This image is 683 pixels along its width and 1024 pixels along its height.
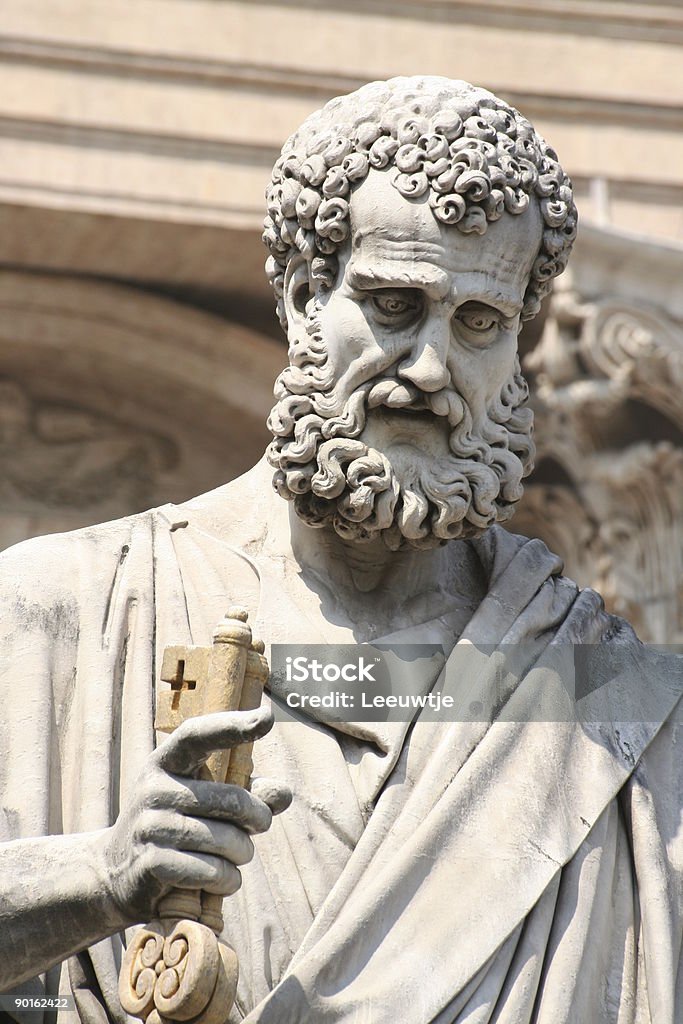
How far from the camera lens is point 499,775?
3.67 metres

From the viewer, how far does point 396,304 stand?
3740 millimetres

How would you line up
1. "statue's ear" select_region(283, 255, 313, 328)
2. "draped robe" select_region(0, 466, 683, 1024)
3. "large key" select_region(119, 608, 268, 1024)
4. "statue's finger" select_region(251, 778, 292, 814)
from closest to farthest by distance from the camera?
1. "large key" select_region(119, 608, 268, 1024)
2. "statue's finger" select_region(251, 778, 292, 814)
3. "draped robe" select_region(0, 466, 683, 1024)
4. "statue's ear" select_region(283, 255, 313, 328)

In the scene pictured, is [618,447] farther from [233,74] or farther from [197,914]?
[197,914]

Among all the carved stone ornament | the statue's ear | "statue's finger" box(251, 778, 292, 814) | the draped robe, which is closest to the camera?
"statue's finger" box(251, 778, 292, 814)

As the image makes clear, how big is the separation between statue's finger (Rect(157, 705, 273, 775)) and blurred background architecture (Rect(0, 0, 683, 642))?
5.65 metres

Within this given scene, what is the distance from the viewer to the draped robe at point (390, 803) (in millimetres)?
3484

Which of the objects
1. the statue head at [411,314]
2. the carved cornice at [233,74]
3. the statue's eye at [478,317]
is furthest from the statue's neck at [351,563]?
the carved cornice at [233,74]

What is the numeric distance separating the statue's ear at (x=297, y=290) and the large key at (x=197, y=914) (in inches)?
24.0

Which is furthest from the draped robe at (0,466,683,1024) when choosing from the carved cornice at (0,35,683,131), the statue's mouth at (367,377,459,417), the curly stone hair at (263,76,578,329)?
the carved cornice at (0,35,683,131)

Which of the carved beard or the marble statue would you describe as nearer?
the marble statue

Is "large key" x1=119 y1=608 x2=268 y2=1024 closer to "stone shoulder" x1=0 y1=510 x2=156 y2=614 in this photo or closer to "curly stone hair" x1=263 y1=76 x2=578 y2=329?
"stone shoulder" x1=0 y1=510 x2=156 y2=614

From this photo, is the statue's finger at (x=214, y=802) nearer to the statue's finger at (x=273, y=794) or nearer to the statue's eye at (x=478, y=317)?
the statue's finger at (x=273, y=794)

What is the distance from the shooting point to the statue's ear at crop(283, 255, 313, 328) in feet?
12.6

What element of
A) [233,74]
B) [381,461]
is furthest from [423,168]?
[233,74]
